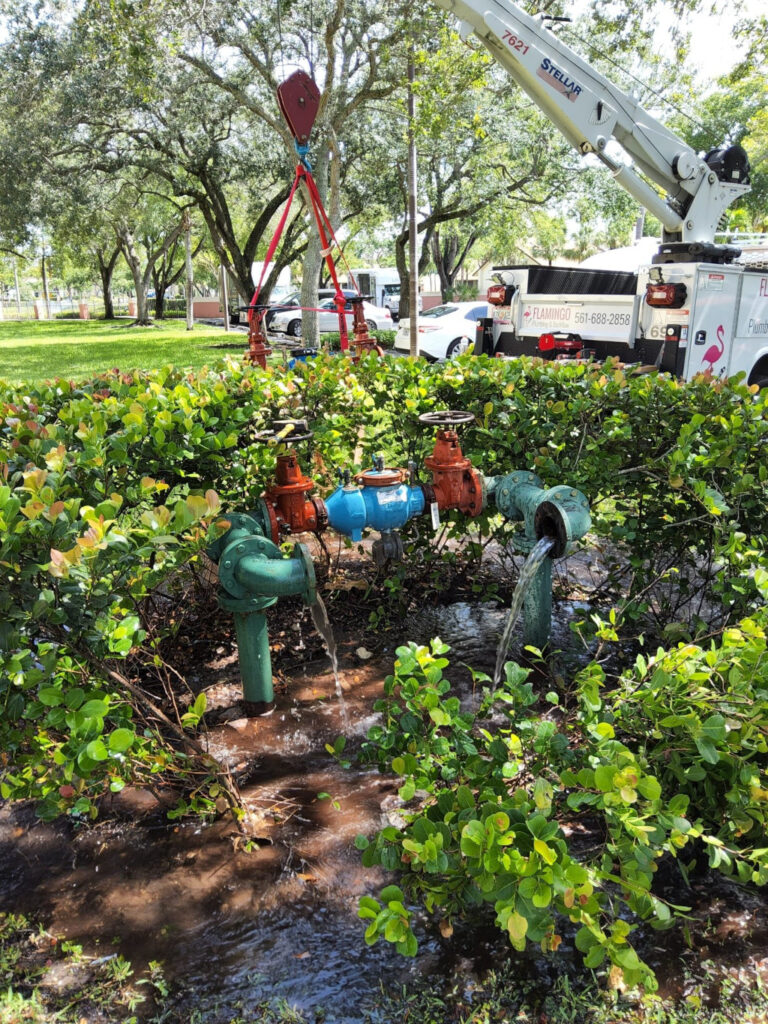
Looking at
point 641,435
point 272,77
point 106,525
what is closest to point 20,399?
point 106,525

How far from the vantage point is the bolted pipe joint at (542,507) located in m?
3.11

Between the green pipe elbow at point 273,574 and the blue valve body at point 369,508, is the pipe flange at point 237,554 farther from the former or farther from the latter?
the blue valve body at point 369,508

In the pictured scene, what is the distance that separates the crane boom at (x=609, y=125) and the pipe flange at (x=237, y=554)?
6666mm

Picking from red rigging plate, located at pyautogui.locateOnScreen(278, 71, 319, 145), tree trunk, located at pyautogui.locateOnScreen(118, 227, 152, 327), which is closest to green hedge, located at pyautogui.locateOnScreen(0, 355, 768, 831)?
red rigging plate, located at pyautogui.locateOnScreen(278, 71, 319, 145)

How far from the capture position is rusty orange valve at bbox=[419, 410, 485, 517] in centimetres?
334

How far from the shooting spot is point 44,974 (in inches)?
81.0

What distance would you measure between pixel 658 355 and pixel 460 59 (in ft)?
17.0

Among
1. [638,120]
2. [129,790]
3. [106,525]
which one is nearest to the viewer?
[106,525]

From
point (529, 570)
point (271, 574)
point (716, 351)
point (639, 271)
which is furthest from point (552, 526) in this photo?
point (639, 271)

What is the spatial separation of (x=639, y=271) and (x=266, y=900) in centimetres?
684

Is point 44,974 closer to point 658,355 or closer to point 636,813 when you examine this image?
point 636,813

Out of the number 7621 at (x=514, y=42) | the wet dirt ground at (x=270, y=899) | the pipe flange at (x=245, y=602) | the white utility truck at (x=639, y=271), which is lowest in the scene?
the wet dirt ground at (x=270, y=899)

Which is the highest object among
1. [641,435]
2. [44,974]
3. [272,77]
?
[272,77]

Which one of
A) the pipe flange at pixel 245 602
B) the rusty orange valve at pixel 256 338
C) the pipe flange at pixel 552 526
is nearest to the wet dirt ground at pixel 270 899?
the pipe flange at pixel 245 602
